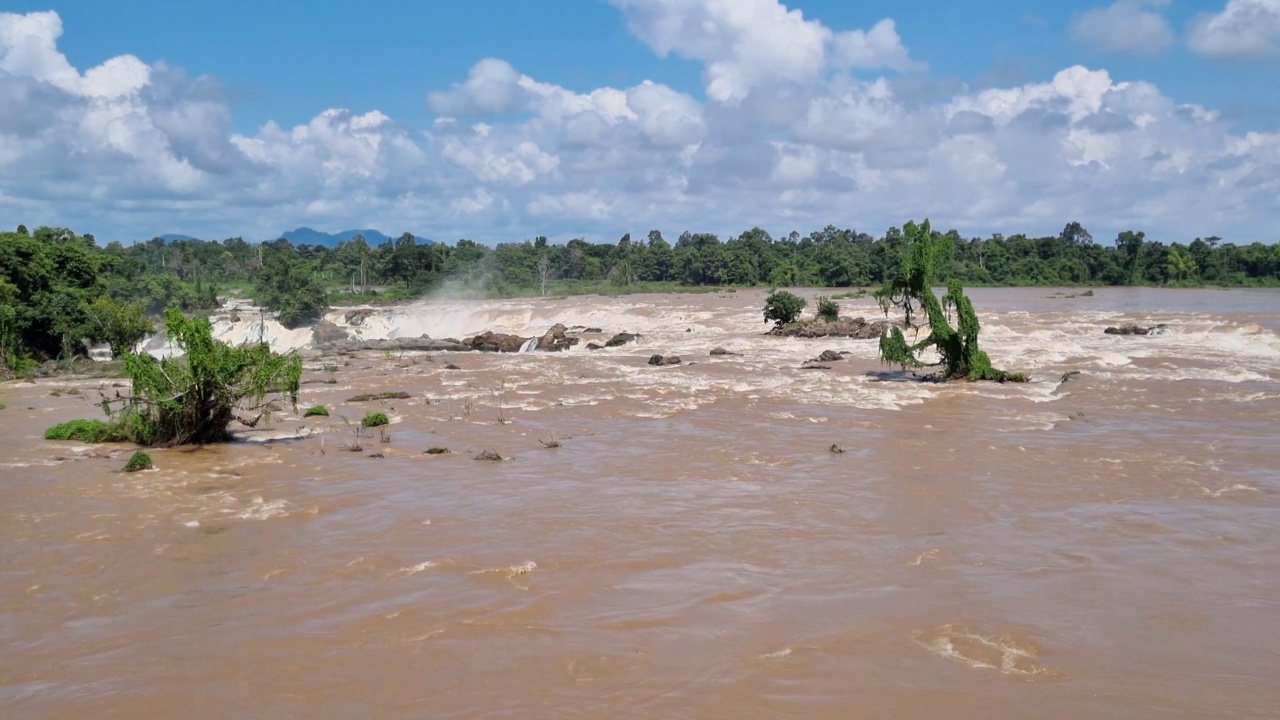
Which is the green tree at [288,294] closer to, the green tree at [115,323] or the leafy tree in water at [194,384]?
the green tree at [115,323]

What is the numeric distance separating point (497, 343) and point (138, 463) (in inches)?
863

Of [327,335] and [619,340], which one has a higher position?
[619,340]

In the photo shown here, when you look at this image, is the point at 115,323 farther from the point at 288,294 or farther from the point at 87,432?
the point at 288,294

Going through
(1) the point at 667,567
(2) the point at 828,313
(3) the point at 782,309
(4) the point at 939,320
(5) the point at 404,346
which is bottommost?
(1) the point at 667,567

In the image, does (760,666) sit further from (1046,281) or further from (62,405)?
(1046,281)

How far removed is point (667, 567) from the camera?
8.68 m

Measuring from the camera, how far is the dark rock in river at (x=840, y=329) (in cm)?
3284

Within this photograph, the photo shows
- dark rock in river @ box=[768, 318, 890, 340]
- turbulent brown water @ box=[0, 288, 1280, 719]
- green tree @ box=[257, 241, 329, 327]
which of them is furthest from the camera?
green tree @ box=[257, 241, 329, 327]

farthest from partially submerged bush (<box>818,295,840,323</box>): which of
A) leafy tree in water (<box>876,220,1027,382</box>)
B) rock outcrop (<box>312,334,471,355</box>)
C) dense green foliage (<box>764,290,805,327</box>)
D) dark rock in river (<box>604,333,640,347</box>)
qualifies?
rock outcrop (<box>312,334,471,355</box>)

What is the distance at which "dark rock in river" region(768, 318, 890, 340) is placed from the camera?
32.8 metres

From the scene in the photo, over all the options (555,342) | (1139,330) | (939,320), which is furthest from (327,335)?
(1139,330)

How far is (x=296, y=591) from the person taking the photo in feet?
26.9

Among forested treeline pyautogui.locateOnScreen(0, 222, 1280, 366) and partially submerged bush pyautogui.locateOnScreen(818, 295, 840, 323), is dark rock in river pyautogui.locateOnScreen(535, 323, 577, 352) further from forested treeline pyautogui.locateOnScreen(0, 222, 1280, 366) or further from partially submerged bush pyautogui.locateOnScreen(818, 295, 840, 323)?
forested treeline pyautogui.locateOnScreen(0, 222, 1280, 366)

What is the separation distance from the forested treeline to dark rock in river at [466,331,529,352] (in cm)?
1324
